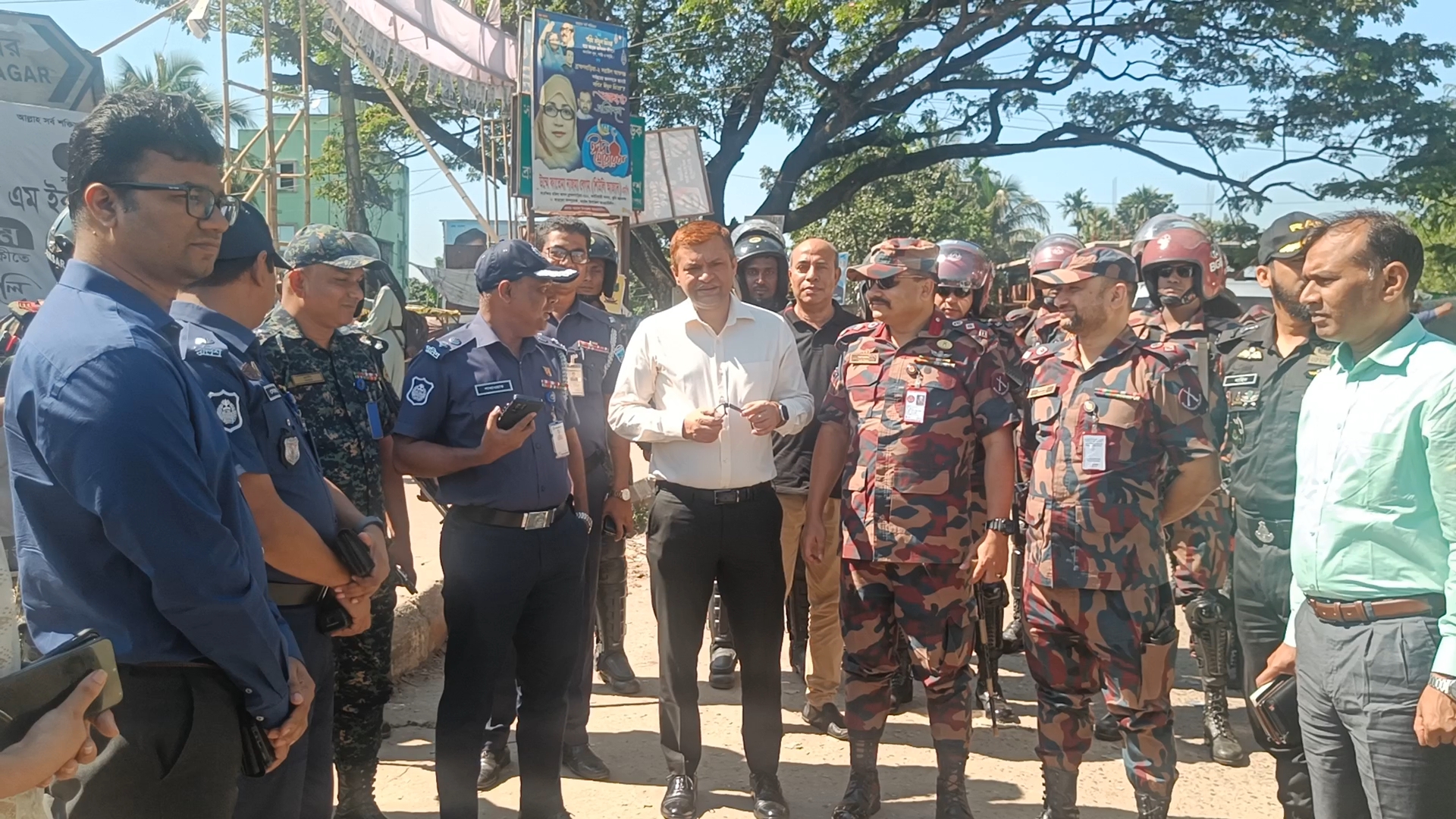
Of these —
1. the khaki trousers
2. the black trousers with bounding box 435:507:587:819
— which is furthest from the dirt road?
the black trousers with bounding box 435:507:587:819

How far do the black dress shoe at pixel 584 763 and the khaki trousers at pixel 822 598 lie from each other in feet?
3.85

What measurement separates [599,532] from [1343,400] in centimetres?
311

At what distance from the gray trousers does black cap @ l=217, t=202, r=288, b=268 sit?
10.1 ft

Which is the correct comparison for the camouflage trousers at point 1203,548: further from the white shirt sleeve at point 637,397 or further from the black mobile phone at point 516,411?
the black mobile phone at point 516,411

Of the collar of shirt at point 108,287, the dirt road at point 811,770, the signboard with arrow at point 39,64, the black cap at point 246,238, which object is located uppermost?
the signboard with arrow at point 39,64

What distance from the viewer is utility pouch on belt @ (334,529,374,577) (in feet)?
8.79

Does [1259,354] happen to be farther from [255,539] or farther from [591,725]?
[255,539]

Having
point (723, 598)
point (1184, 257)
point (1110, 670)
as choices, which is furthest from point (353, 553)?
point (1184, 257)

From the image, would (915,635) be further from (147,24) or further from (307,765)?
(147,24)

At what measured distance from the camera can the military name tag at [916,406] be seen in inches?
155

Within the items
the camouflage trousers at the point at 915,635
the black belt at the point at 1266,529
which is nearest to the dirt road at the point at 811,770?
the camouflage trousers at the point at 915,635

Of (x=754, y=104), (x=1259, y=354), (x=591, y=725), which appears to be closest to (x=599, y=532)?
(x=591, y=725)

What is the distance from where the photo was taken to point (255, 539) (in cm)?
227

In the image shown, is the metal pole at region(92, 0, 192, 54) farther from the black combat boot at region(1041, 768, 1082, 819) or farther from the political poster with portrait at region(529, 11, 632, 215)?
the black combat boot at region(1041, 768, 1082, 819)
